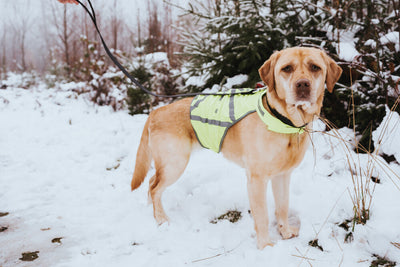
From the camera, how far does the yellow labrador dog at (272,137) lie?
194cm

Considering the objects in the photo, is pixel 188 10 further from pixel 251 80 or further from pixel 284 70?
pixel 284 70

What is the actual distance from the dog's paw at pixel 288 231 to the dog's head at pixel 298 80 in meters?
0.95

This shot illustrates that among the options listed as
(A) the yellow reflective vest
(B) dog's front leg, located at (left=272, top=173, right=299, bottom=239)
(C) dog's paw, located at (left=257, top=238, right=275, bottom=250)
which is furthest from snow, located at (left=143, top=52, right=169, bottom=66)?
(C) dog's paw, located at (left=257, top=238, right=275, bottom=250)

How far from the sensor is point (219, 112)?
242 centimetres

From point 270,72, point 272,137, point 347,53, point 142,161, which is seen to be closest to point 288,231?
point 272,137

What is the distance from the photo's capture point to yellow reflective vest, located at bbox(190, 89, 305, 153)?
226 cm

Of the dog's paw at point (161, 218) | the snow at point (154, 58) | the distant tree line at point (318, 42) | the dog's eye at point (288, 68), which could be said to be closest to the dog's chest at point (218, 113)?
the dog's eye at point (288, 68)

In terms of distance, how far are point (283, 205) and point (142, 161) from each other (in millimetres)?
1466

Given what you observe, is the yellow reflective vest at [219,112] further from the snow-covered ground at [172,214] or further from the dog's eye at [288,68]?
the snow-covered ground at [172,214]

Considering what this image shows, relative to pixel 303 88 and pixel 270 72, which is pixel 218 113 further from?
pixel 303 88

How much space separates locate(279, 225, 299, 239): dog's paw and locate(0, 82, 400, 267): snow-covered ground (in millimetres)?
61

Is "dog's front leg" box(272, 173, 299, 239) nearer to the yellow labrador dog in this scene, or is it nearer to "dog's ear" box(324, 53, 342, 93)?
the yellow labrador dog

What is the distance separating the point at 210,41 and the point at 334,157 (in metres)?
2.89

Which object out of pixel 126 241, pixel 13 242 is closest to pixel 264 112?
pixel 126 241
